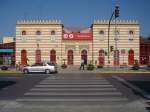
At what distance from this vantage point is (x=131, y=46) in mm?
59438

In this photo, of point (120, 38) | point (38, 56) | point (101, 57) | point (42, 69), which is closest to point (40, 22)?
point (38, 56)

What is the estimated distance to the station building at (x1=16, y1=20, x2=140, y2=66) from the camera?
59394 millimetres

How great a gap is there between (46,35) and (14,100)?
45.5 m

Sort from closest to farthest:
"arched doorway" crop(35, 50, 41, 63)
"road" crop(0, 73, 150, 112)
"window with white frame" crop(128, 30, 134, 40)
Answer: "road" crop(0, 73, 150, 112) < "arched doorway" crop(35, 50, 41, 63) < "window with white frame" crop(128, 30, 134, 40)

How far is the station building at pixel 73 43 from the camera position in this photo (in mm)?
59394

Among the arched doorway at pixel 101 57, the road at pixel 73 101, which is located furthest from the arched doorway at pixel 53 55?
the road at pixel 73 101

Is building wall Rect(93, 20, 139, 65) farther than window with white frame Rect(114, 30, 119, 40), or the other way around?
building wall Rect(93, 20, 139, 65)

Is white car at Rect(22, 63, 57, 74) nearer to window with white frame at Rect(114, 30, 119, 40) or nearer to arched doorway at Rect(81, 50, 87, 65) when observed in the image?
arched doorway at Rect(81, 50, 87, 65)

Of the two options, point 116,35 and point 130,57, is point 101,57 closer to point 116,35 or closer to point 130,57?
point 116,35

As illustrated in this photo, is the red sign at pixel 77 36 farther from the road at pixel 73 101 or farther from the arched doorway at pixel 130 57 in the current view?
the road at pixel 73 101

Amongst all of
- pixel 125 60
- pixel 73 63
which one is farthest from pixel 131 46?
pixel 73 63

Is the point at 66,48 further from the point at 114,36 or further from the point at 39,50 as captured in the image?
the point at 114,36

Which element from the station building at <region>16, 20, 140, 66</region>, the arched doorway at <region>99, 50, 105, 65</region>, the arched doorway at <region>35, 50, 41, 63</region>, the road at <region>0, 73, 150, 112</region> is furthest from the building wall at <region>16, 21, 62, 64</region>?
the road at <region>0, 73, 150, 112</region>

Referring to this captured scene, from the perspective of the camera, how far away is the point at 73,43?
59438 mm
